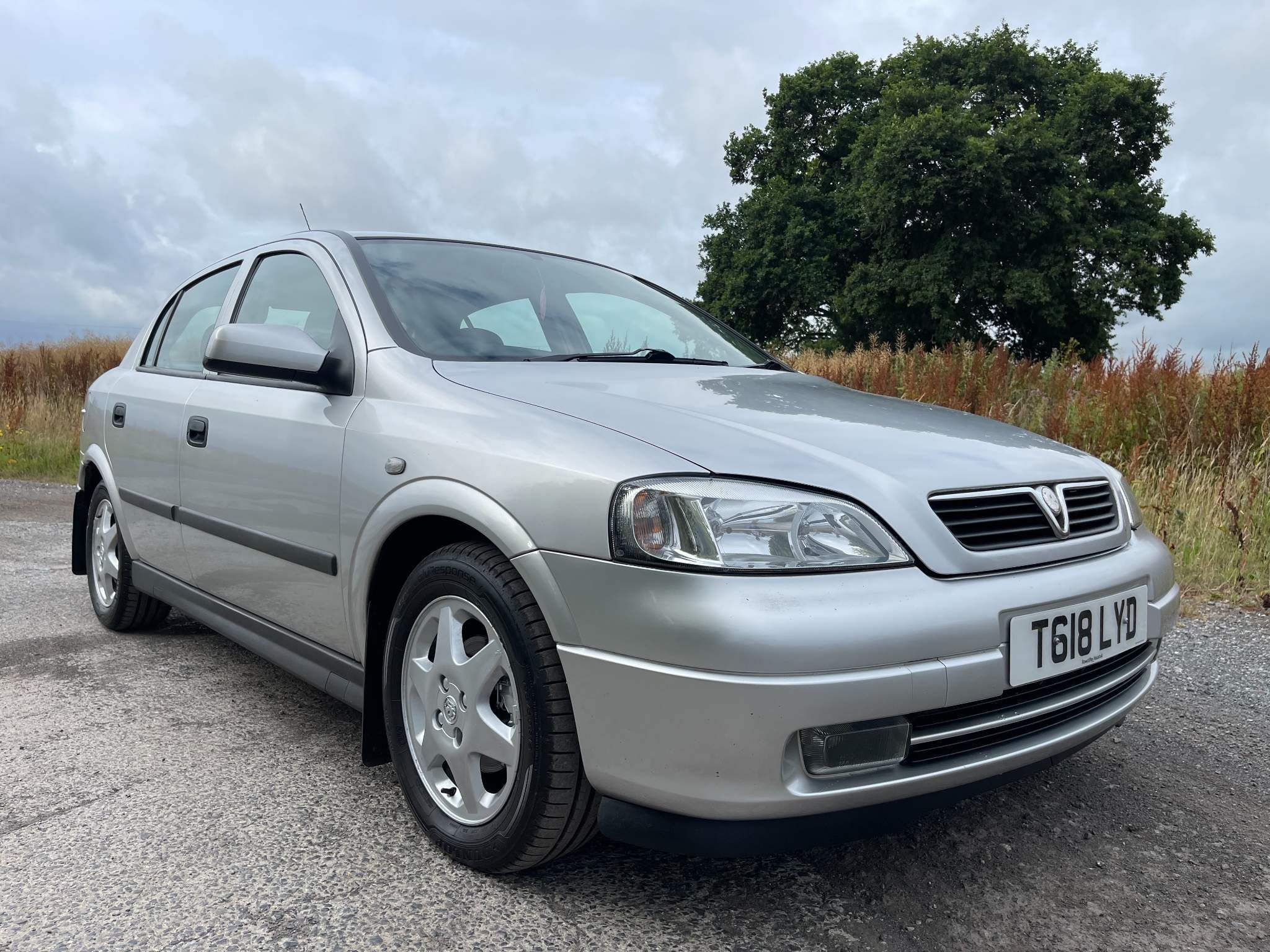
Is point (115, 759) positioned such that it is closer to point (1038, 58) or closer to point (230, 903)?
point (230, 903)

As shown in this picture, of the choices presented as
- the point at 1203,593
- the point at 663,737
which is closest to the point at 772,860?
the point at 663,737

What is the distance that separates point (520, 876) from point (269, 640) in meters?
1.21

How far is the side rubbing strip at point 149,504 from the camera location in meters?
3.35

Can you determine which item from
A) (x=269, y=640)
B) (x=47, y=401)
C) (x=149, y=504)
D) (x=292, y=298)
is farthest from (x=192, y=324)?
(x=47, y=401)

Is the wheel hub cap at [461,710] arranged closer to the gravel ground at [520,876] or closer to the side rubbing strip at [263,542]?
the gravel ground at [520,876]

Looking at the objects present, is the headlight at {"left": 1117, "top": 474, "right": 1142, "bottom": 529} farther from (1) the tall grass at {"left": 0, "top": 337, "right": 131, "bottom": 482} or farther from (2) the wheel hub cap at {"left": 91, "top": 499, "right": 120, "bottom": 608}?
(1) the tall grass at {"left": 0, "top": 337, "right": 131, "bottom": 482}

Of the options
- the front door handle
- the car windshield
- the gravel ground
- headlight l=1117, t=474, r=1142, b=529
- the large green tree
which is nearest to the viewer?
the gravel ground

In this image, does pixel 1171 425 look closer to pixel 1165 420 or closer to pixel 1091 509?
pixel 1165 420

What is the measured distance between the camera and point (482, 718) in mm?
2027

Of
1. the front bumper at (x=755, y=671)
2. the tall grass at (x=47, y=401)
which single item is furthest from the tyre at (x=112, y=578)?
the tall grass at (x=47, y=401)

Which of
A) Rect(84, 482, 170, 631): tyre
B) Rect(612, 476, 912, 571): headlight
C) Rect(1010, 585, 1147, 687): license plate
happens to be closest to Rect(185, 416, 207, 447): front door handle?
Rect(84, 482, 170, 631): tyre

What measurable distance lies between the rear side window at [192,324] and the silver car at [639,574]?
2.47 ft

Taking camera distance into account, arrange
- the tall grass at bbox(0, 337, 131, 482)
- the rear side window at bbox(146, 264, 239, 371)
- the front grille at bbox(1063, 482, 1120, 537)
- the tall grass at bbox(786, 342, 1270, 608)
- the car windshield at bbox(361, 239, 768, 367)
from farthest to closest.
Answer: the tall grass at bbox(0, 337, 131, 482) → the tall grass at bbox(786, 342, 1270, 608) → the rear side window at bbox(146, 264, 239, 371) → the car windshield at bbox(361, 239, 768, 367) → the front grille at bbox(1063, 482, 1120, 537)

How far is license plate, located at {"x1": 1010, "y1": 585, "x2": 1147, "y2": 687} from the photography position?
6.07 ft
